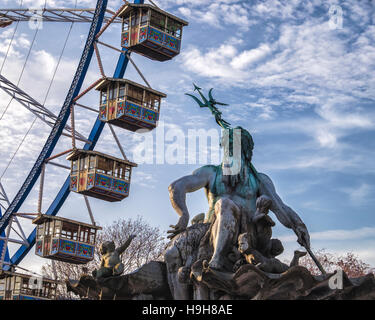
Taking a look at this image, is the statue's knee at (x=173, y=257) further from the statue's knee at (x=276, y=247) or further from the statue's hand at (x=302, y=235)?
the statue's hand at (x=302, y=235)

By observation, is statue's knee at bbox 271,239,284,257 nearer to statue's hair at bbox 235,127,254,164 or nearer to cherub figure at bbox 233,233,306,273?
cherub figure at bbox 233,233,306,273

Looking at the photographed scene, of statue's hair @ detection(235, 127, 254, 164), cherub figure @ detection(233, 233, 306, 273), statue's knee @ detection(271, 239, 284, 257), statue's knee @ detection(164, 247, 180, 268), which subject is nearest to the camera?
cherub figure @ detection(233, 233, 306, 273)

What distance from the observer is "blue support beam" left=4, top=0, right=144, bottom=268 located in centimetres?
3744

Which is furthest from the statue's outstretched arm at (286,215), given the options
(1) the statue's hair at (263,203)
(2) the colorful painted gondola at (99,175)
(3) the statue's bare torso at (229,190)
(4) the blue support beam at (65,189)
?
(4) the blue support beam at (65,189)

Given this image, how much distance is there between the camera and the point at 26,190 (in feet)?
124

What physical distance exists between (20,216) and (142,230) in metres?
8.19

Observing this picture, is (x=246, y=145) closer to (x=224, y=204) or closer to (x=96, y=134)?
(x=224, y=204)

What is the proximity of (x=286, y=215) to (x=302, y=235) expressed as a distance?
1.03ft

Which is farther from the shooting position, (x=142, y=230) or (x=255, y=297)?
(x=142, y=230)

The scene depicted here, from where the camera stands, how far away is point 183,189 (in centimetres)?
881

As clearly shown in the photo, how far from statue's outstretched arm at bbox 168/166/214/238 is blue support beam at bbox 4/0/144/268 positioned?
28.8 m

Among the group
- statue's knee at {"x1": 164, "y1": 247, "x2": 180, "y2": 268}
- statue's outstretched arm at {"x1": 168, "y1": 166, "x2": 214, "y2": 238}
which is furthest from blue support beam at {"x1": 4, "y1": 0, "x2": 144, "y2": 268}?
statue's knee at {"x1": 164, "y1": 247, "x2": 180, "y2": 268}
